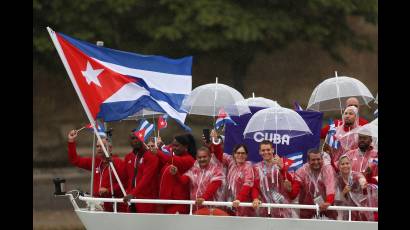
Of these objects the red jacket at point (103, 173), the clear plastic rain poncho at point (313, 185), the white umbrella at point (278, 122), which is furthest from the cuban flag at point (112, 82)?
the clear plastic rain poncho at point (313, 185)

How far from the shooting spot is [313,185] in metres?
12.0

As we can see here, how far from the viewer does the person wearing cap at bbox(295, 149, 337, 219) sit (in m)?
11.8

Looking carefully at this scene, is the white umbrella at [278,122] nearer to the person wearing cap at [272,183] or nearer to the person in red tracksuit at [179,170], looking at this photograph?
the person wearing cap at [272,183]

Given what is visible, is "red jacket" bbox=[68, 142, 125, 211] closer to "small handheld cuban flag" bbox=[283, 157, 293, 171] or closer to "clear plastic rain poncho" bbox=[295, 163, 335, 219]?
"small handheld cuban flag" bbox=[283, 157, 293, 171]

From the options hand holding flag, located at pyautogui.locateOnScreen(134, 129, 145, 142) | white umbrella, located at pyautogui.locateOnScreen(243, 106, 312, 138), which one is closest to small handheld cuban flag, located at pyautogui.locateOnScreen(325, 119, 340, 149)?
white umbrella, located at pyautogui.locateOnScreen(243, 106, 312, 138)

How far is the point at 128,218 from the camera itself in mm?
12547

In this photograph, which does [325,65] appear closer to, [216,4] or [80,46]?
[216,4]

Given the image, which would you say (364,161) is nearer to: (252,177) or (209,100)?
(252,177)

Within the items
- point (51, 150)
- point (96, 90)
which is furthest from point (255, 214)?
point (51, 150)

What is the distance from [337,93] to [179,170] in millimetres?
2740

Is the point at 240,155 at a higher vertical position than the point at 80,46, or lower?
lower
